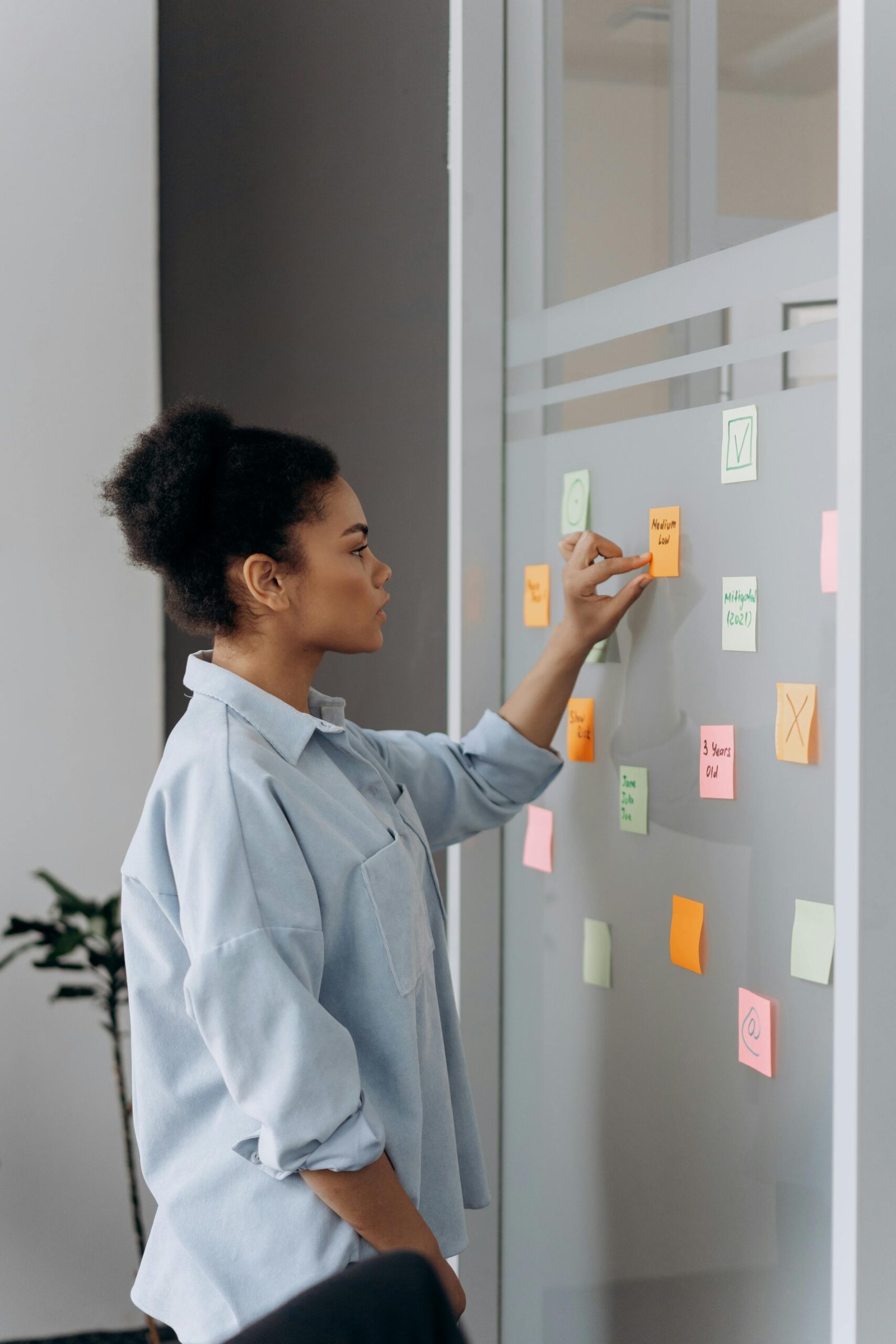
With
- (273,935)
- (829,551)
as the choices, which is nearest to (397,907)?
(273,935)

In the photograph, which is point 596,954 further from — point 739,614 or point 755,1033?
point 739,614

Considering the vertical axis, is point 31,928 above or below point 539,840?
below

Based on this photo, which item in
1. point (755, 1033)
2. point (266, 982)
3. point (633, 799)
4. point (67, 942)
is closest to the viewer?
point (266, 982)

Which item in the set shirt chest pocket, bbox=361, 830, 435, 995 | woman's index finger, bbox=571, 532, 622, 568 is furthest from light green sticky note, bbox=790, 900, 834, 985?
woman's index finger, bbox=571, 532, 622, 568

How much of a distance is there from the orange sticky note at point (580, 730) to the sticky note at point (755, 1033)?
409 millimetres

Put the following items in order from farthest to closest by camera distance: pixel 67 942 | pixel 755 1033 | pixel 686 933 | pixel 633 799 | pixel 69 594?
pixel 69 594 → pixel 67 942 → pixel 633 799 → pixel 686 933 → pixel 755 1033

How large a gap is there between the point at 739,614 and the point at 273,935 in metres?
0.57

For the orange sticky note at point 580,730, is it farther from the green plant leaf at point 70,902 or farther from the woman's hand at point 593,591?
the green plant leaf at point 70,902

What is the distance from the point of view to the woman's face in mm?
1313

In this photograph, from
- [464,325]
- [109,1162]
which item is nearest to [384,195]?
[464,325]

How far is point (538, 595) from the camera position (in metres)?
1.68

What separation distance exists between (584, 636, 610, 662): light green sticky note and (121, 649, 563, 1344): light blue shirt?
0.36m

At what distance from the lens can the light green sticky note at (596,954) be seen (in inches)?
60.6

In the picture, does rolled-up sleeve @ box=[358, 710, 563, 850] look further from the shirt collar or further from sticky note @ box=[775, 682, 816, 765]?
sticky note @ box=[775, 682, 816, 765]
